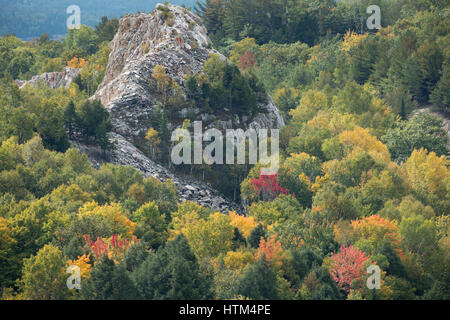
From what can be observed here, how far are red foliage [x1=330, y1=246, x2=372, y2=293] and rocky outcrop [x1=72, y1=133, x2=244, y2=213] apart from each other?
33.9 metres

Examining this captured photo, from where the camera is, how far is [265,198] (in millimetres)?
101500

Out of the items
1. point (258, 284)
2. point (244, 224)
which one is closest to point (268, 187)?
point (244, 224)

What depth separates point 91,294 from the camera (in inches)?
2255

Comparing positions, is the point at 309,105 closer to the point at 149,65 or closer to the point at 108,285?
the point at 149,65

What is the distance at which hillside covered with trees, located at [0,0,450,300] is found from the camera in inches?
2468

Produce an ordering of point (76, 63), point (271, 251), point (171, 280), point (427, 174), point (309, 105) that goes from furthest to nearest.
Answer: point (76, 63), point (309, 105), point (427, 174), point (271, 251), point (171, 280)

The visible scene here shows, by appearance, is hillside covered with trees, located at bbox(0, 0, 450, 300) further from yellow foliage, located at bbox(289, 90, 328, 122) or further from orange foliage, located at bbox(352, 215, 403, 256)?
yellow foliage, located at bbox(289, 90, 328, 122)

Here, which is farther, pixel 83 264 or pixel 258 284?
pixel 83 264

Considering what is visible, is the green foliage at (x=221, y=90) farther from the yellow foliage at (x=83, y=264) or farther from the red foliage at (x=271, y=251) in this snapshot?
the yellow foliage at (x=83, y=264)

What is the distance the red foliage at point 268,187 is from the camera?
100562 millimetres

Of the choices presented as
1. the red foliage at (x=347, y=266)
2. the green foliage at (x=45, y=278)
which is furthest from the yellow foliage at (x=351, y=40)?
the green foliage at (x=45, y=278)

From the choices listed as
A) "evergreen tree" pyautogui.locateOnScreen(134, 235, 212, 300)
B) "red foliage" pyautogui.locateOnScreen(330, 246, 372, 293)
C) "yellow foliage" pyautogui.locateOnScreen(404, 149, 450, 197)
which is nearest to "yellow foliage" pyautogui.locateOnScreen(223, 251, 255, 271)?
"evergreen tree" pyautogui.locateOnScreen(134, 235, 212, 300)

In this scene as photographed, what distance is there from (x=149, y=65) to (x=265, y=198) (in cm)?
3279

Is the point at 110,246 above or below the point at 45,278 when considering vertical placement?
above
